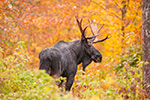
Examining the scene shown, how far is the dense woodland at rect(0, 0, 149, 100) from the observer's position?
15.0 feet

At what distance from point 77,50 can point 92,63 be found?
722cm

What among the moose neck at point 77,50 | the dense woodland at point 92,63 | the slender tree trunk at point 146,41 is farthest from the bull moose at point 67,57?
the slender tree trunk at point 146,41

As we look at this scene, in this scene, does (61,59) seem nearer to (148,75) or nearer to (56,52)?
(56,52)

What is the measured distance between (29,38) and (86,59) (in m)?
15.1

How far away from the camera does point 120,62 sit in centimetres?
1193

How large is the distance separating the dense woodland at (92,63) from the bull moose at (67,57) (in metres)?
0.50

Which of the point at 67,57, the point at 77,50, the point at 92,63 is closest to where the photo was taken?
the point at 67,57

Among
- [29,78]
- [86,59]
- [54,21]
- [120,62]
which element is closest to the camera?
[29,78]

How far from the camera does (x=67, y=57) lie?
22.5 ft

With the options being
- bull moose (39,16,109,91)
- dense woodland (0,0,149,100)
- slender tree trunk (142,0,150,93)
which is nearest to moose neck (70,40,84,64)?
bull moose (39,16,109,91)

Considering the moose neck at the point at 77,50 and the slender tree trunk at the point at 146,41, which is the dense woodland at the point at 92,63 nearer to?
the slender tree trunk at the point at 146,41

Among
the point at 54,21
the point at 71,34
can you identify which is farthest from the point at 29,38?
the point at 54,21

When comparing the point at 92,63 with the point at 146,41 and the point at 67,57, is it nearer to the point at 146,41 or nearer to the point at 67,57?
the point at 146,41

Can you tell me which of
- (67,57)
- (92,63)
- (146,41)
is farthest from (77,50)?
(92,63)
